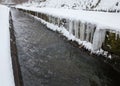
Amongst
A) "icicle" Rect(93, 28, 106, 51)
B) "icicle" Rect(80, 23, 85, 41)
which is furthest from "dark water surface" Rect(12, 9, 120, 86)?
"icicle" Rect(80, 23, 85, 41)

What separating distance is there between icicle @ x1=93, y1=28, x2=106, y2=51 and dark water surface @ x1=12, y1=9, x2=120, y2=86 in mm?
424

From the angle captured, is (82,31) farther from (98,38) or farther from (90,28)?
(98,38)

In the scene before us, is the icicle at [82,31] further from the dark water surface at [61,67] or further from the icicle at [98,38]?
the icicle at [98,38]

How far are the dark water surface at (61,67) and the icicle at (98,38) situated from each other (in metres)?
0.42

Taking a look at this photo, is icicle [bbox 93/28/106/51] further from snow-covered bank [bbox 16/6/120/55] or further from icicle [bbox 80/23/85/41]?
icicle [bbox 80/23/85/41]

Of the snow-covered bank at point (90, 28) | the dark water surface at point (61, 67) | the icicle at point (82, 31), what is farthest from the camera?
the icicle at point (82, 31)

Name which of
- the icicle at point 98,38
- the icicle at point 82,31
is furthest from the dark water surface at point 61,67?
the icicle at point 82,31

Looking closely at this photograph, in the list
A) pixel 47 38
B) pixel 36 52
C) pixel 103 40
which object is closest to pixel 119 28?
pixel 103 40

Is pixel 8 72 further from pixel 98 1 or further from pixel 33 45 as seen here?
pixel 98 1

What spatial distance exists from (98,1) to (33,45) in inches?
226

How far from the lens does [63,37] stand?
8.52 metres

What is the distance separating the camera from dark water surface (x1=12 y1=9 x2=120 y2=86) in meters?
4.73

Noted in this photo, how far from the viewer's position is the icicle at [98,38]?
19.7 feet

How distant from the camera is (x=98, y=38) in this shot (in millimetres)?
6098
